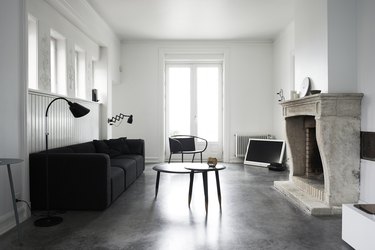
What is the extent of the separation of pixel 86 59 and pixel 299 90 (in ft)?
12.9

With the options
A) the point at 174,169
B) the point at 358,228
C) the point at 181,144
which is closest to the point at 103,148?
the point at 174,169

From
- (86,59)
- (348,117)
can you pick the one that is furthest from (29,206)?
(348,117)

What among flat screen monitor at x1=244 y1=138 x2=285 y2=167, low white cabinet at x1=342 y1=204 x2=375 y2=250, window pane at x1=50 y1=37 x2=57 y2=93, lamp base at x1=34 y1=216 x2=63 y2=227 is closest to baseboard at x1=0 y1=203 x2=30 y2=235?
lamp base at x1=34 y1=216 x2=63 y2=227

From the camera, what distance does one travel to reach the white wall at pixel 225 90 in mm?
7781

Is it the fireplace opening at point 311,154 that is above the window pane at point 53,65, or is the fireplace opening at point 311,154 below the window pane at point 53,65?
below

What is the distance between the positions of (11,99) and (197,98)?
533cm

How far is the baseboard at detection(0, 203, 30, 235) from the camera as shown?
9.80 ft

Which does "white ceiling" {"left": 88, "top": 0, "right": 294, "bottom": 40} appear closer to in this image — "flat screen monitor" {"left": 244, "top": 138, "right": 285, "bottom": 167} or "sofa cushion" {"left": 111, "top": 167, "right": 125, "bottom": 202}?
"flat screen monitor" {"left": 244, "top": 138, "right": 285, "bottom": 167}

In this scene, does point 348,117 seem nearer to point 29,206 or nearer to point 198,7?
point 198,7

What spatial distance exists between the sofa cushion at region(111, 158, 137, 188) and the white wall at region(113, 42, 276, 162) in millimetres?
2571

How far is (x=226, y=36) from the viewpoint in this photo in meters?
7.42

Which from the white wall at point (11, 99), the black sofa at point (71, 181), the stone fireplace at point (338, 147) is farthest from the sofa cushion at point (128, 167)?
the stone fireplace at point (338, 147)

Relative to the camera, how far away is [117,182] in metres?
4.09

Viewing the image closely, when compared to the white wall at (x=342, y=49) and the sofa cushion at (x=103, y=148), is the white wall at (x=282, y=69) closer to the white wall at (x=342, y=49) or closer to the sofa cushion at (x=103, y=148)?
the white wall at (x=342, y=49)
